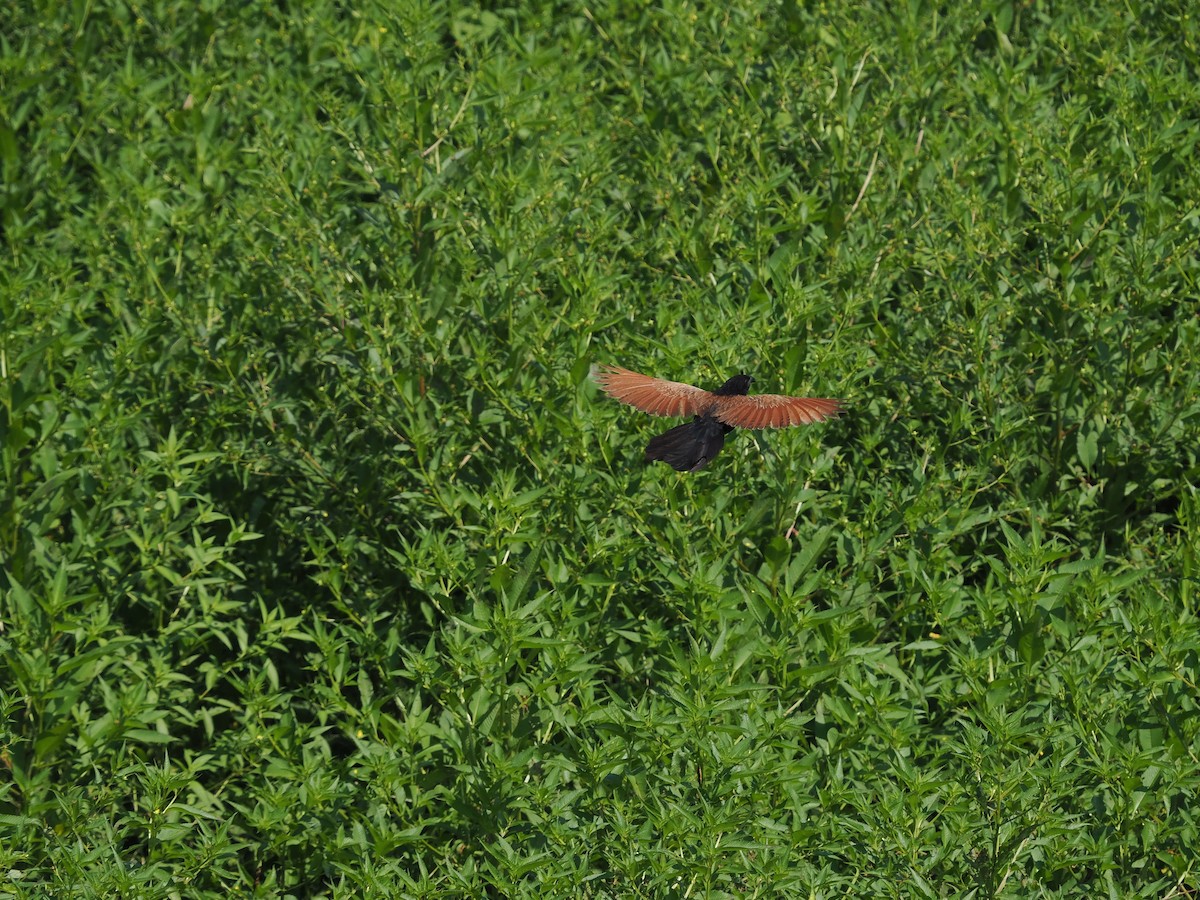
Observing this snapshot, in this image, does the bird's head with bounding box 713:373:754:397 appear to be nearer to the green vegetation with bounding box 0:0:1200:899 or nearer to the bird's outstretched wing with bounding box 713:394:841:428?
the bird's outstretched wing with bounding box 713:394:841:428

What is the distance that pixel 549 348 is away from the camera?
4.58m

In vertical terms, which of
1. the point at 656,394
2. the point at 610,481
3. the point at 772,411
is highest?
the point at 772,411

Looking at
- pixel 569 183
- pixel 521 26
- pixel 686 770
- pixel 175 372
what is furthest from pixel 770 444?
pixel 521 26

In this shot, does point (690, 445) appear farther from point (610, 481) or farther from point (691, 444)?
point (610, 481)

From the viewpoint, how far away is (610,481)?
4.03 meters

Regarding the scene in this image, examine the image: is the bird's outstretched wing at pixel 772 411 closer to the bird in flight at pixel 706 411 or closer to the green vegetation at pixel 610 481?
the bird in flight at pixel 706 411

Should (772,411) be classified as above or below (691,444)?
above

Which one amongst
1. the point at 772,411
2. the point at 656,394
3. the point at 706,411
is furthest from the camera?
the point at 656,394

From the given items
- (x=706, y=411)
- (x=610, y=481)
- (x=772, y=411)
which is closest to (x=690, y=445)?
(x=706, y=411)

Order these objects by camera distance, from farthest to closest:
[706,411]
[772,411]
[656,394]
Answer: [656,394], [706,411], [772,411]

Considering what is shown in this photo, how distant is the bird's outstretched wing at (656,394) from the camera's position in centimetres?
384

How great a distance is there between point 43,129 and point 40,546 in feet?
7.58

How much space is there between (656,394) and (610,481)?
0.28 metres

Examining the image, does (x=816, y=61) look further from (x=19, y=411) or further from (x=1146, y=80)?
(x=19, y=411)
